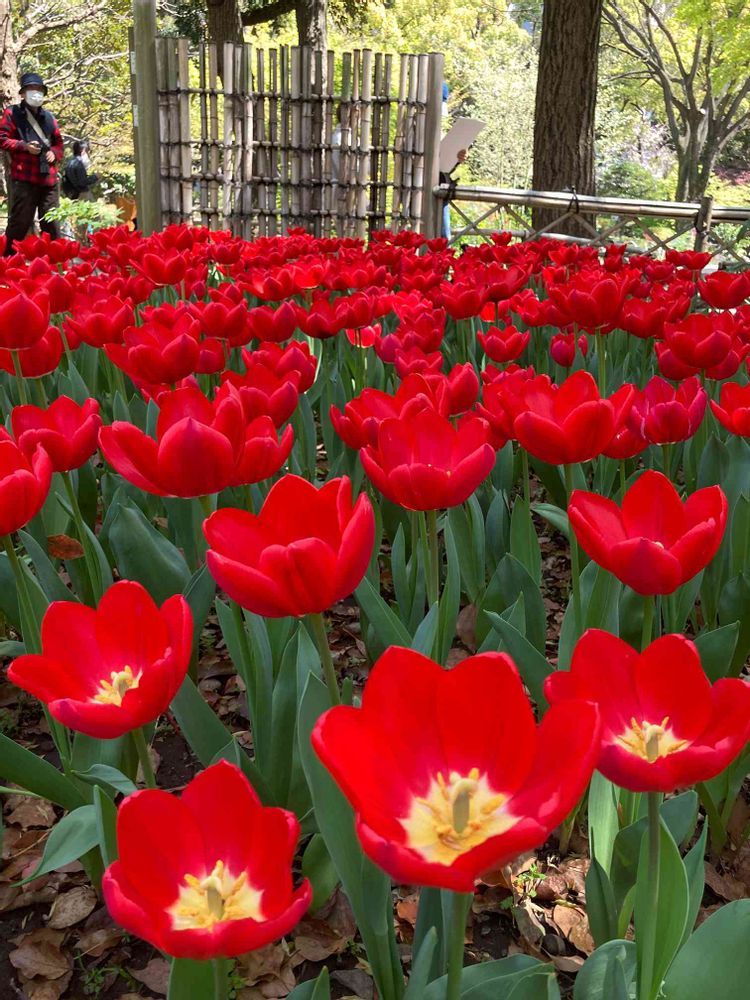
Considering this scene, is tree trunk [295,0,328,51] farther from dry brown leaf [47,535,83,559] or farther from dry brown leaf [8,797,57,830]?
dry brown leaf [8,797,57,830]

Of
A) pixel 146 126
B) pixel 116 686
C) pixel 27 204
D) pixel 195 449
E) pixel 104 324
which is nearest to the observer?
pixel 116 686

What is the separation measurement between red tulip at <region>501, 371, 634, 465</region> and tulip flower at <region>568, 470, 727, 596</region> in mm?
261

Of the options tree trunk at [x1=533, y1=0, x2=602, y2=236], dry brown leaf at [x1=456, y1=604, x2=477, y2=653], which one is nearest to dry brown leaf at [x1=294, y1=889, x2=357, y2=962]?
dry brown leaf at [x1=456, y1=604, x2=477, y2=653]

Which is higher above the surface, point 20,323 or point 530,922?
point 20,323

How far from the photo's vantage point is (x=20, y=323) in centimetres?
201

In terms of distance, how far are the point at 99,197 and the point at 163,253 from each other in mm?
23431

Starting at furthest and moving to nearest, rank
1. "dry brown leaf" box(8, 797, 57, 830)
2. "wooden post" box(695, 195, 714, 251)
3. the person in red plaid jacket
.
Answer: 1. the person in red plaid jacket
2. "wooden post" box(695, 195, 714, 251)
3. "dry brown leaf" box(8, 797, 57, 830)

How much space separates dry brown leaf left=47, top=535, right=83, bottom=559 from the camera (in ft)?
6.25

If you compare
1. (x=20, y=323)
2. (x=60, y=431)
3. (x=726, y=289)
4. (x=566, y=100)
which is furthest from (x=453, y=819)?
(x=566, y=100)

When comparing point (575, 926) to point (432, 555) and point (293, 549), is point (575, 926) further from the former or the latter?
point (293, 549)

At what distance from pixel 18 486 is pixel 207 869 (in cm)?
56

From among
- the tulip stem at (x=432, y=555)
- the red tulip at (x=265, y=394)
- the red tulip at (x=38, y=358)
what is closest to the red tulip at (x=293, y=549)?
the tulip stem at (x=432, y=555)

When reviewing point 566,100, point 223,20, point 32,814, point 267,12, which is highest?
point 267,12

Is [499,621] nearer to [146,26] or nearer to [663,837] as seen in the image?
[663,837]
